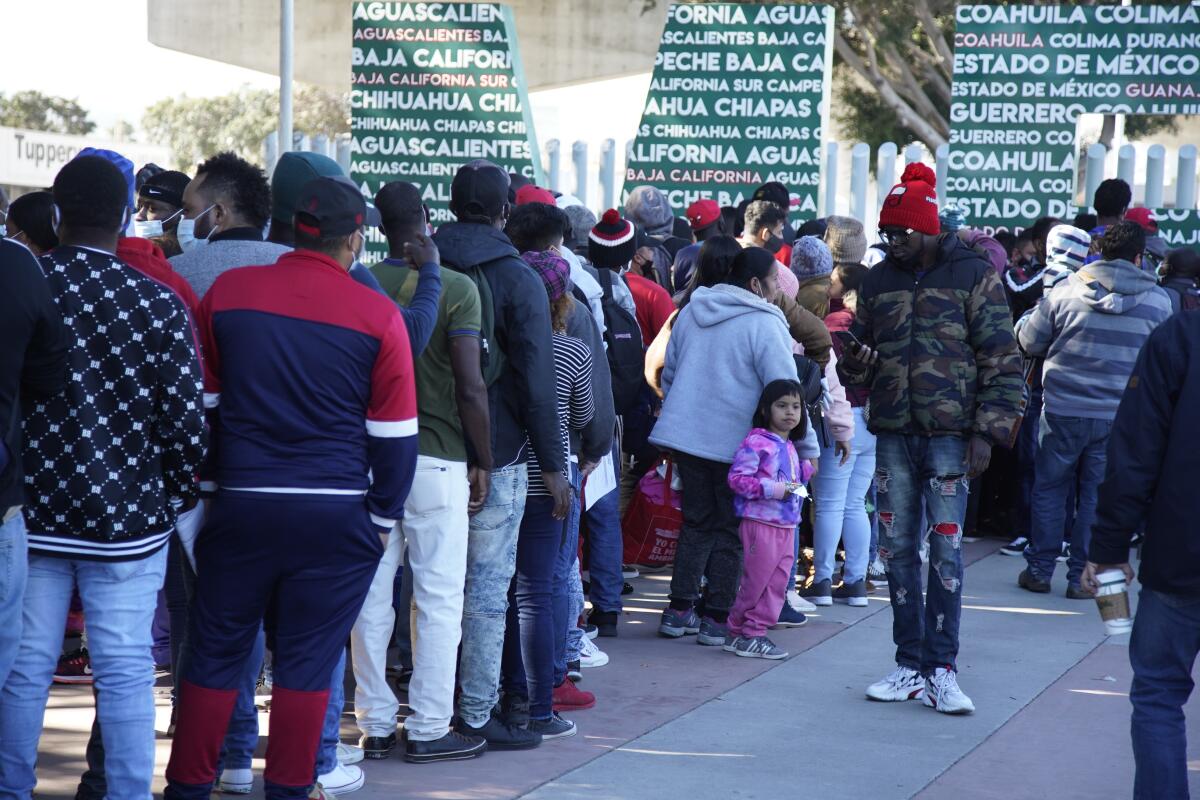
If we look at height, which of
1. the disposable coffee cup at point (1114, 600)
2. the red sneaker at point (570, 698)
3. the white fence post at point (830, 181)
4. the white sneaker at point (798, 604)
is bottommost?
the white sneaker at point (798, 604)

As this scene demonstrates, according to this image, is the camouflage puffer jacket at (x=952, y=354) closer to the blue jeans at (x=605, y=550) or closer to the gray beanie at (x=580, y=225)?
the blue jeans at (x=605, y=550)

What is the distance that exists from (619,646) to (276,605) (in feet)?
10.7

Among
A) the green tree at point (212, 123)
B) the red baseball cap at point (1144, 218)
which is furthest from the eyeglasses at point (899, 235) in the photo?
the green tree at point (212, 123)

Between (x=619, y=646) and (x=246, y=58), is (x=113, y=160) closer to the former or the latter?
(x=619, y=646)

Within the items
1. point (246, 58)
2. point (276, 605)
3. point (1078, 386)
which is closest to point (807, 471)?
point (1078, 386)

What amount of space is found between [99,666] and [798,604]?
4.71m

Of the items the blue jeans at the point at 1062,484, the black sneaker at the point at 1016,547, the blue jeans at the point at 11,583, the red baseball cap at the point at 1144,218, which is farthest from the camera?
the red baseball cap at the point at 1144,218

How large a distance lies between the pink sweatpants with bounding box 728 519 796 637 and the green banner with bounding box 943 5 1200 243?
6678 millimetres

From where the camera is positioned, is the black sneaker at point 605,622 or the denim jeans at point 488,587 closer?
the denim jeans at point 488,587

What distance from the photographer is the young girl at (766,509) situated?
272 inches

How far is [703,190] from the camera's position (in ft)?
44.2

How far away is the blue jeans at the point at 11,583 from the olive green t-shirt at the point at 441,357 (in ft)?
5.00

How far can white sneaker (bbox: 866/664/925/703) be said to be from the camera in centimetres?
634

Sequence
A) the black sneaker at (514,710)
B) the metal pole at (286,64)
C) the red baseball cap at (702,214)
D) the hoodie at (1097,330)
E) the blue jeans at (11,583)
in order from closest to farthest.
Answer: the blue jeans at (11,583), the black sneaker at (514,710), the hoodie at (1097,330), the red baseball cap at (702,214), the metal pole at (286,64)
